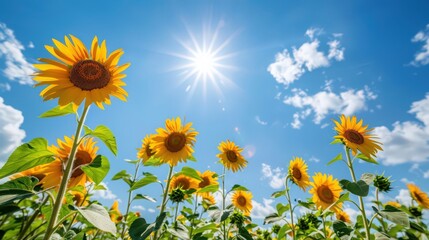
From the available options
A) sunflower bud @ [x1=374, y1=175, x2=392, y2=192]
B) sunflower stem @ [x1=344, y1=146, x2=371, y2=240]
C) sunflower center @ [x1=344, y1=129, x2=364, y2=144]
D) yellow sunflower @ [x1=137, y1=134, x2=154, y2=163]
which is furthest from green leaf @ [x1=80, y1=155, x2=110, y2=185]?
sunflower bud @ [x1=374, y1=175, x2=392, y2=192]

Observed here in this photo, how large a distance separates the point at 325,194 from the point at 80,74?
5.41 meters

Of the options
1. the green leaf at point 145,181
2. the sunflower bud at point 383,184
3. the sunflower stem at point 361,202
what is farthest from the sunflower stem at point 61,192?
the sunflower bud at point 383,184

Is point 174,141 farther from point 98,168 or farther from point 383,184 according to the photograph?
point 383,184

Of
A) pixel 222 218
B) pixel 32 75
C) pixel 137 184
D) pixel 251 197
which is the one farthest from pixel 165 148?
pixel 251 197

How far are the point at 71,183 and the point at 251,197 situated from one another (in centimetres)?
→ 586

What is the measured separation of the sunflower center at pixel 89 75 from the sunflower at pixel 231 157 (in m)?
4.65

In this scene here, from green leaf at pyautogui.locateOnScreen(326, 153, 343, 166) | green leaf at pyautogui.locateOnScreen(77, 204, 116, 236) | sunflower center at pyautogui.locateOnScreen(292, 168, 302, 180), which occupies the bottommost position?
green leaf at pyautogui.locateOnScreen(77, 204, 116, 236)

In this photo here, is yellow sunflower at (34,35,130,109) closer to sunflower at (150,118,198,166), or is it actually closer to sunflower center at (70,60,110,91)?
sunflower center at (70,60,110,91)

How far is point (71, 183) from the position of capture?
3.03m

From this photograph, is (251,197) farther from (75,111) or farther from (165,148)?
(75,111)

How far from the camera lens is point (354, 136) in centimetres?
474

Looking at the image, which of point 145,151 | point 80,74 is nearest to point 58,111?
point 80,74

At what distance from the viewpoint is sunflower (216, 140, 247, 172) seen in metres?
7.01

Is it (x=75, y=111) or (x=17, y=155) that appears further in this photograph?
(x=75, y=111)
